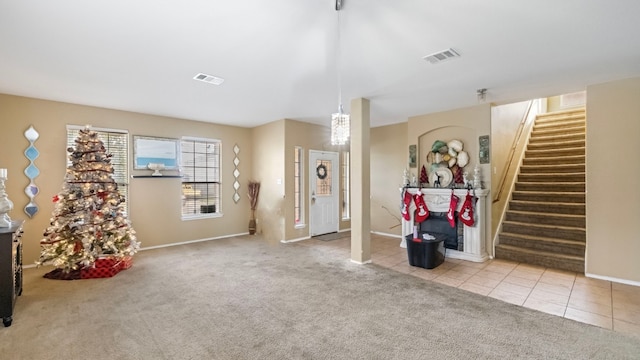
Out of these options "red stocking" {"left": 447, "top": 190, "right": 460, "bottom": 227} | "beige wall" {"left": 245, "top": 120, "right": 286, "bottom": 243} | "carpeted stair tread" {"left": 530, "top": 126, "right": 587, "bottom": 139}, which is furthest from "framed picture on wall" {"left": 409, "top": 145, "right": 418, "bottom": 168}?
"carpeted stair tread" {"left": 530, "top": 126, "right": 587, "bottom": 139}

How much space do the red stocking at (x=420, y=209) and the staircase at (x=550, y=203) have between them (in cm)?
127

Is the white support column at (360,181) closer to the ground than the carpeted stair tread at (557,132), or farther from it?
closer to the ground

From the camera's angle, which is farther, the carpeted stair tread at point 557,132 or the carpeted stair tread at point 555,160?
the carpeted stair tread at point 557,132

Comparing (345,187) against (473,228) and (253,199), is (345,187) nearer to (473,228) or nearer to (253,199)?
(253,199)

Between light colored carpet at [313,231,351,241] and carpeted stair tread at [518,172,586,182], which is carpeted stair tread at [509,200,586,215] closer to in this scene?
carpeted stair tread at [518,172,586,182]

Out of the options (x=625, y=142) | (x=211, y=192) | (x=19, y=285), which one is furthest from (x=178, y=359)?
(x=625, y=142)

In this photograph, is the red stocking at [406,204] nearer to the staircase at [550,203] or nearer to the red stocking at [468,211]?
the red stocking at [468,211]

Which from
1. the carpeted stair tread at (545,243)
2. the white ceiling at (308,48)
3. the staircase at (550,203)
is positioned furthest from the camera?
the staircase at (550,203)

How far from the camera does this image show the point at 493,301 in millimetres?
3133

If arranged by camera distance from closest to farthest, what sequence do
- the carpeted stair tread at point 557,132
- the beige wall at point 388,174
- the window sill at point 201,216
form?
1. the window sill at point 201,216
2. the carpeted stair tread at point 557,132
3. the beige wall at point 388,174

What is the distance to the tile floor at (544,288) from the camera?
2.82m

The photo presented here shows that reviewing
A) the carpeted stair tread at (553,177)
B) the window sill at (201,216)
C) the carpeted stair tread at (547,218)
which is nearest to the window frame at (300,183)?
the window sill at (201,216)

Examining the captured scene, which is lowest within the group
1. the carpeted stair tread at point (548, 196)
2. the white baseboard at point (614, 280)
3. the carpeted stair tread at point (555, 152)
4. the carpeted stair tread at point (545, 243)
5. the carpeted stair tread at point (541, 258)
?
the white baseboard at point (614, 280)

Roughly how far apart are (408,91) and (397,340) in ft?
10.7
